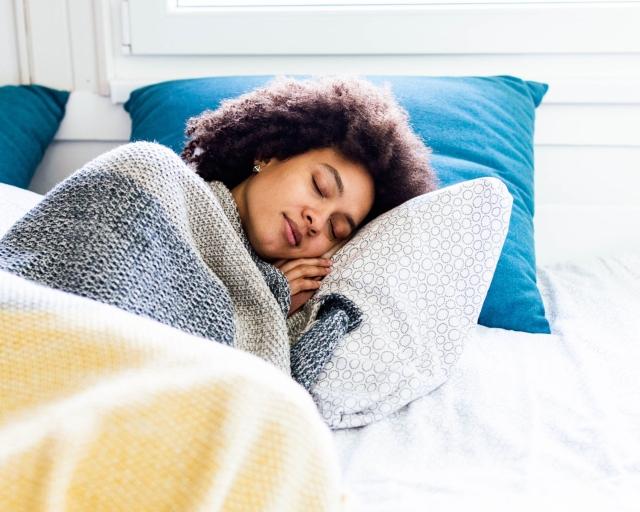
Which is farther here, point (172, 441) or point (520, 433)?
point (520, 433)

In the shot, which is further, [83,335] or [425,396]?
[425,396]

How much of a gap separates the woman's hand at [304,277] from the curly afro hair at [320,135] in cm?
19

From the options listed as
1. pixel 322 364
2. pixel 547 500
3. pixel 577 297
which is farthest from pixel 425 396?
pixel 577 297

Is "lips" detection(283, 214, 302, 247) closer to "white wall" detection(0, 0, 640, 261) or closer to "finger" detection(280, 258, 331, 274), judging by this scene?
"finger" detection(280, 258, 331, 274)

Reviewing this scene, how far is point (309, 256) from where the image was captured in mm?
1157

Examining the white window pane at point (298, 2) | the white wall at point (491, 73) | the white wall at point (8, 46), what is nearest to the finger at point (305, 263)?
the white wall at point (491, 73)

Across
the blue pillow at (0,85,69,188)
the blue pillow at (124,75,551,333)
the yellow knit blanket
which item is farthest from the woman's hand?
the blue pillow at (0,85,69,188)

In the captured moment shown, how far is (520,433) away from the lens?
865 millimetres

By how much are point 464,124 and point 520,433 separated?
704 mm

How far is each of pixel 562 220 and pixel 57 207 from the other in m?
1.21

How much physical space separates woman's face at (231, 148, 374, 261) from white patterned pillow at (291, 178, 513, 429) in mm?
52

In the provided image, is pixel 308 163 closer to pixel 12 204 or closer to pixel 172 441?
pixel 12 204

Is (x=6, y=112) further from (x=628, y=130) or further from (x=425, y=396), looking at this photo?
(x=628, y=130)

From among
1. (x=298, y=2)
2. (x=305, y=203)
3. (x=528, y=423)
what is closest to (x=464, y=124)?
(x=305, y=203)
